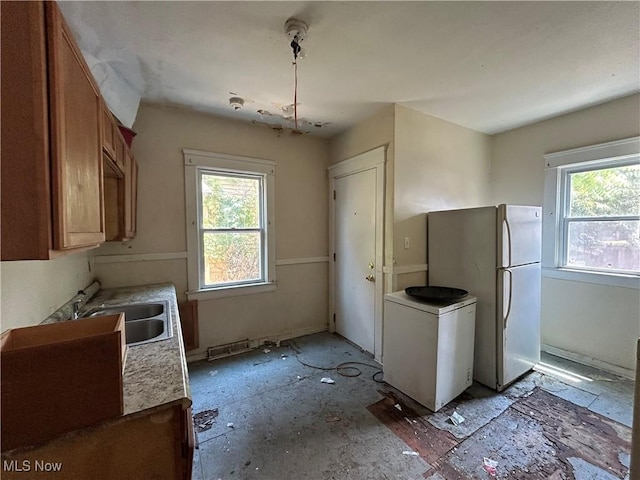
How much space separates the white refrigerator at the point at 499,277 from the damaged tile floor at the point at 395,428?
9.7 inches

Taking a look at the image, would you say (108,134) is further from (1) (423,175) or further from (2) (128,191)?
(1) (423,175)

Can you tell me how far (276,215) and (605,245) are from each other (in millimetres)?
3514

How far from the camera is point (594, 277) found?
106 inches

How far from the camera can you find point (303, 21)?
1.53m

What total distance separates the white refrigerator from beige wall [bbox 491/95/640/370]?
1.71ft

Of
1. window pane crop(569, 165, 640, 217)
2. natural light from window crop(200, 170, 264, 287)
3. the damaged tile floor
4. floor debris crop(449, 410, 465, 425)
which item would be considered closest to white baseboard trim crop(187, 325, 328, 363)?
the damaged tile floor

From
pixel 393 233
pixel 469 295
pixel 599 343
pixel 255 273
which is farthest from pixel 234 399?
pixel 599 343

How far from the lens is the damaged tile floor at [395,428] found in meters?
1.61

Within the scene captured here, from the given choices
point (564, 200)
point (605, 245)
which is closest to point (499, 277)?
point (605, 245)

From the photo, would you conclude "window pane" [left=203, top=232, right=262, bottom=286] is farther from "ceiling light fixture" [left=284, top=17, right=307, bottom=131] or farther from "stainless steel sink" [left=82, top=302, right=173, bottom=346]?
"ceiling light fixture" [left=284, top=17, right=307, bottom=131]

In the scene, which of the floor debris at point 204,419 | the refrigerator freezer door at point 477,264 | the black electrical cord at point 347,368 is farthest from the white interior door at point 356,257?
the floor debris at point 204,419

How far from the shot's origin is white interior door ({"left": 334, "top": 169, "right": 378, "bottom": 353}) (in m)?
3.01

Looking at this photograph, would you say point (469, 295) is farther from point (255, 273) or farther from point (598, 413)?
point (255, 273)

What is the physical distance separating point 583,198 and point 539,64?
1699 millimetres
